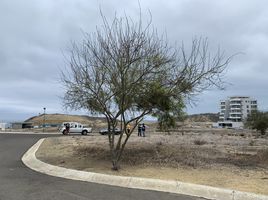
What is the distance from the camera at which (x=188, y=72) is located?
14.5 m

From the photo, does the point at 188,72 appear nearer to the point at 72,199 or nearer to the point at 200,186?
the point at 200,186

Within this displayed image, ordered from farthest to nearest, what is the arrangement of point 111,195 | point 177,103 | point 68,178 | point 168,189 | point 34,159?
1. point 34,159
2. point 177,103
3. point 68,178
4. point 168,189
5. point 111,195

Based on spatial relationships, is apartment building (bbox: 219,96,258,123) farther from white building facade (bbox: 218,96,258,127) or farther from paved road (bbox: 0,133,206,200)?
paved road (bbox: 0,133,206,200)

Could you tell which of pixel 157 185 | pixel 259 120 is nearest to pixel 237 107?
pixel 259 120

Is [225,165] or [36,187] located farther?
[225,165]

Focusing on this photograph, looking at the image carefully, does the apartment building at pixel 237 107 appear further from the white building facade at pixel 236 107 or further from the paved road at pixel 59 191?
the paved road at pixel 59 191

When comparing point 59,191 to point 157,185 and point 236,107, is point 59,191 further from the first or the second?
point 236,107

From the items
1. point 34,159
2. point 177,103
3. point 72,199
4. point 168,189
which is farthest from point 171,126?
point 72,199

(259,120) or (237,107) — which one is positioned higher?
(237,107)

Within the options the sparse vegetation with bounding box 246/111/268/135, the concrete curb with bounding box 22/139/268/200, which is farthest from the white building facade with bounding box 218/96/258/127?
the concrete curb with bounding box 22/139/268/200

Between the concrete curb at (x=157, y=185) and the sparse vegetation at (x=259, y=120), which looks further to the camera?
the sparse vegetation at (x=259, y=120)

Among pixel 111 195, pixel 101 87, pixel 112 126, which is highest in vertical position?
pixel 101 87

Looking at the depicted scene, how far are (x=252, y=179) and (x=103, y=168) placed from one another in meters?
5.43

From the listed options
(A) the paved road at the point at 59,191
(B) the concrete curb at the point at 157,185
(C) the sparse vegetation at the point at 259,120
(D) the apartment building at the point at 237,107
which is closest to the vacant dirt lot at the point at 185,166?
(B) the concrete curb at the point at 157,185
